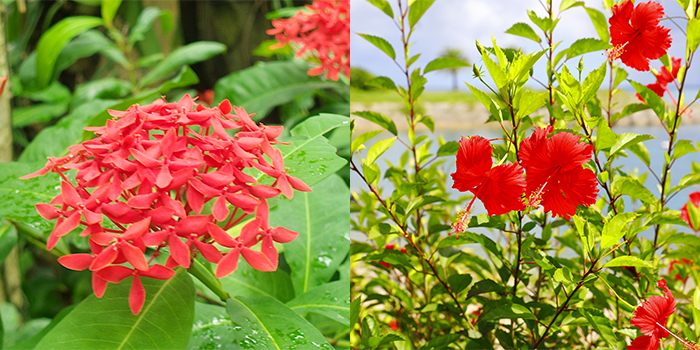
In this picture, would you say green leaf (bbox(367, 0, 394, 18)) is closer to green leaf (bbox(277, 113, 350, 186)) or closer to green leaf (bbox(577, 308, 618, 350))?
green leaf (bbox(277, 113, 350, 186))

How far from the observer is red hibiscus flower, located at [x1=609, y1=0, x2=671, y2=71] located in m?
0.45

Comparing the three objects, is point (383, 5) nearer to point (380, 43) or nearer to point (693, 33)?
point (380, 43)

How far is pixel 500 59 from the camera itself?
0.41m

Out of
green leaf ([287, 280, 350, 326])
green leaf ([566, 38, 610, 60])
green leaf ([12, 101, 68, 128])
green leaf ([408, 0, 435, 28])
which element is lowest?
green leaf ([287, 280, 350, 326])

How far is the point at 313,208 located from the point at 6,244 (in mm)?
451

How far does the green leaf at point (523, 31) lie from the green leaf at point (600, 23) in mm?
105

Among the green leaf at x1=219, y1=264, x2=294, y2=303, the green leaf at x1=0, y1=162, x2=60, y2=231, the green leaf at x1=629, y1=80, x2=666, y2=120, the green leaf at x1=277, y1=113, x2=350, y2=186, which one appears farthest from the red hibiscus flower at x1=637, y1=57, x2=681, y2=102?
the green leaf at x1=0, y1=162, x2=60, y2=231

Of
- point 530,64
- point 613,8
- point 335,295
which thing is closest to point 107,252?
point 335,295

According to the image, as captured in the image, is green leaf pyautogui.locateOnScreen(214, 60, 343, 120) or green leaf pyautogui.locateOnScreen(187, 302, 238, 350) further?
green leaf pyautogui.locateOnScreen(214, 60, 343, 120)

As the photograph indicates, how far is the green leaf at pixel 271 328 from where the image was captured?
1.27 ft

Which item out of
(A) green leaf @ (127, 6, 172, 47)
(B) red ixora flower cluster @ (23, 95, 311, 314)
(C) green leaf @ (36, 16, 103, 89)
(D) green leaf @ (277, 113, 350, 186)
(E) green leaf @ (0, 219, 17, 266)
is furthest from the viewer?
(A) green leaf @ (127, 6, 172, 47)

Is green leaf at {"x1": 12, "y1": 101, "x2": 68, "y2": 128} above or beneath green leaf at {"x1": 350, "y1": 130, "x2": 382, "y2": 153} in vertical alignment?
beneath

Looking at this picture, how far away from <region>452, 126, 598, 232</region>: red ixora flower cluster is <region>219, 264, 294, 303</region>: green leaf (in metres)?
0.29

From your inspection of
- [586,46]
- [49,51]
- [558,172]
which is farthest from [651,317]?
[49,51]
